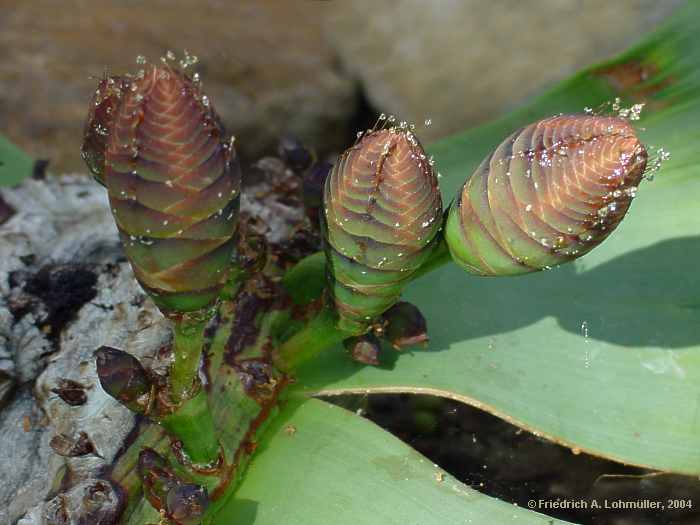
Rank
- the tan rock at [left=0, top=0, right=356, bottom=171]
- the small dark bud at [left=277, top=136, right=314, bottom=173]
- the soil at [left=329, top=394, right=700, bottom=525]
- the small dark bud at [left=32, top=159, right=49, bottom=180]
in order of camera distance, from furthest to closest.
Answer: the tan rock at [left=0, top=0, right=356, bottom=171] < the small dark bud at [left=32, top=159, right=49, bottom=180] < the small dark bud at [left=277, top=136, right=314, bottom=173] < the soil at [left=329, top=394, right=700, bottom=525]

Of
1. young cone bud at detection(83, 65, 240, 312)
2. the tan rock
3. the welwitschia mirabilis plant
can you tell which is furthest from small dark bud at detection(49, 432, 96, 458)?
the tan rock

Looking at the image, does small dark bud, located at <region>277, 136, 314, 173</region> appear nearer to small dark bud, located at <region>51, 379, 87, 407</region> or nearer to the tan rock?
small dark bud, located at <region>51, 379, 87, 407</region>

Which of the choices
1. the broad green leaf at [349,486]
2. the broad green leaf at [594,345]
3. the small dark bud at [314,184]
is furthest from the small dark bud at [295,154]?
the broad green leaf at [349,486]

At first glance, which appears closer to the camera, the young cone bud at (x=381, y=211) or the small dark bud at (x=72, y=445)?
the young cone bud at (x=381, y=211)

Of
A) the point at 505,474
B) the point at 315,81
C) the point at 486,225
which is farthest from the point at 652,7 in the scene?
the point at 486,225

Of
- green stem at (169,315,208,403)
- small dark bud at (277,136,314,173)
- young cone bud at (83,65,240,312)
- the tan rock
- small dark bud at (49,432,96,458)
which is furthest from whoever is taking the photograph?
the tan rock

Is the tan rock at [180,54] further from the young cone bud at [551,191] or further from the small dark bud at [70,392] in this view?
the young cone bud at [551,191]
